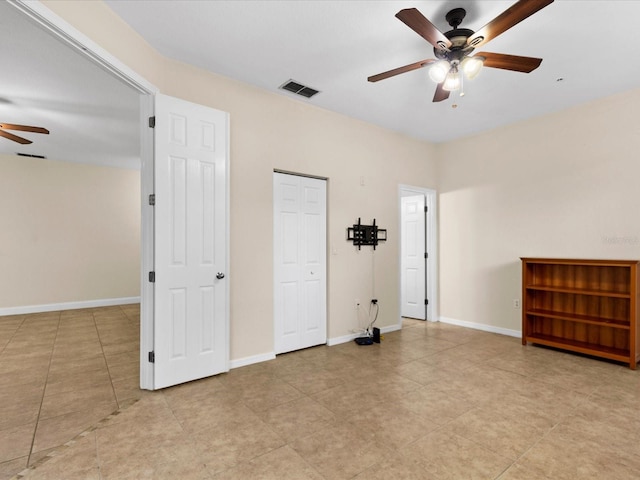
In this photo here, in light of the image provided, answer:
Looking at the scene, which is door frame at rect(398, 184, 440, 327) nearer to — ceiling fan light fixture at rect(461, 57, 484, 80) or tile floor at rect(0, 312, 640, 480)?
tile floor at rect(0, 312, 640, 480)

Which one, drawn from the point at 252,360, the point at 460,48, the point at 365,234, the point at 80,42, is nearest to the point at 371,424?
the point at 252,360

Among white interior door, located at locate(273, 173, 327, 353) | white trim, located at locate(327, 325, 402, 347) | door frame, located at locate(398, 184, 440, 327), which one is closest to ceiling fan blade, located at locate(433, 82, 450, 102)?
white interior door, located at locate(273, 173, 327, 353)

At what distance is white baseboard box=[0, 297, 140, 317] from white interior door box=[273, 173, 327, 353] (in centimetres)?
521

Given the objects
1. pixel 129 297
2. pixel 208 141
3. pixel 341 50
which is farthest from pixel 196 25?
pixel 129 297

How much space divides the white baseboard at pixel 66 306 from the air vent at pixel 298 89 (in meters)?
6.22

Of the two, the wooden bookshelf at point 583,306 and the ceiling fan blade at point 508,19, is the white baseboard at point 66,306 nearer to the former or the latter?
the wooden bookshelf at point 583,306

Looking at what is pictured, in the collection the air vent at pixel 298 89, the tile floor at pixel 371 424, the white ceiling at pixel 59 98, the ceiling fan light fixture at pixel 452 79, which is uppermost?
the air vent at pixel 298 89

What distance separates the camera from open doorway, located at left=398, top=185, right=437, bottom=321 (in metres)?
5.59

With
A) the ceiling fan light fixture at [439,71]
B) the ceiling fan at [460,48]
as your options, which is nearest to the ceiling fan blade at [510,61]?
the ceiling fan at [460,48]

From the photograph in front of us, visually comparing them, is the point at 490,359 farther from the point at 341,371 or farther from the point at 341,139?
the point at 341,139

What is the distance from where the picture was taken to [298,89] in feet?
12.1

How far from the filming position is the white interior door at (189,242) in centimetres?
291

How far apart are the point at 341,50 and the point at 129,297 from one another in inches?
277

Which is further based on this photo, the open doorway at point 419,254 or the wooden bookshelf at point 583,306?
the open doorway at point 419,254
